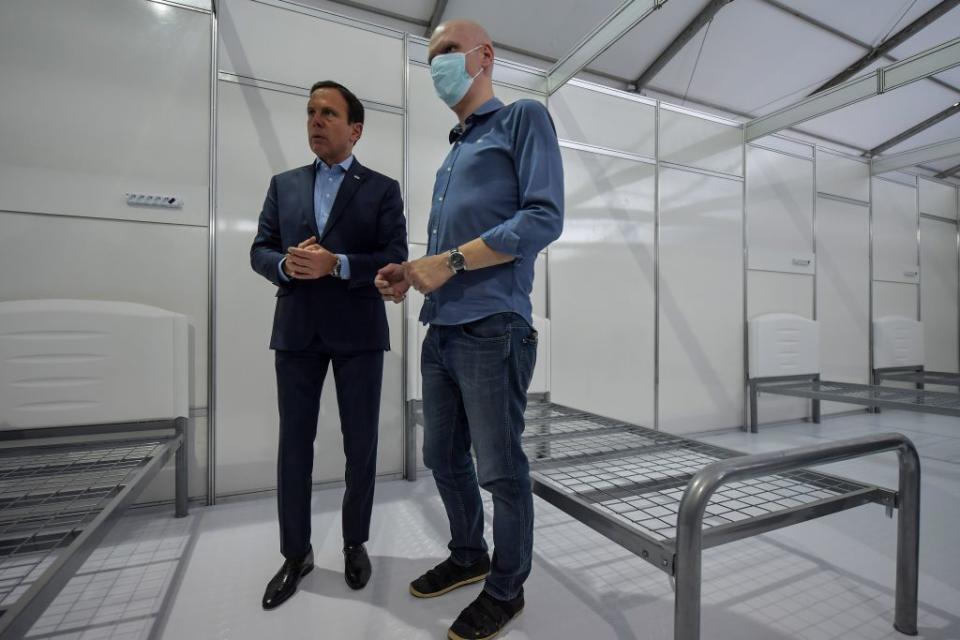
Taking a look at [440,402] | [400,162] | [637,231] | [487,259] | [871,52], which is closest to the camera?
[487,259]

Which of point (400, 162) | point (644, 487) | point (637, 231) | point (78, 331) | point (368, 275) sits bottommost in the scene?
point (644, 487)

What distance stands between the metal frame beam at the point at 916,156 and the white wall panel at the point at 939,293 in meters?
1.17

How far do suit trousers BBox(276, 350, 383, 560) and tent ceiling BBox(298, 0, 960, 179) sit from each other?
3234 millimetres

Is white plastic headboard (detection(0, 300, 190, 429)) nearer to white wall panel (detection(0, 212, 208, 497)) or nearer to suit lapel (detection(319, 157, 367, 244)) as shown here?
white wall panel (detection(0, 212, 208, 497))

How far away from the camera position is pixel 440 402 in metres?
1.53

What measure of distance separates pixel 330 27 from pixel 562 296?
7.78 ft

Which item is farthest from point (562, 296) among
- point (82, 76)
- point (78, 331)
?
point (82, 76)

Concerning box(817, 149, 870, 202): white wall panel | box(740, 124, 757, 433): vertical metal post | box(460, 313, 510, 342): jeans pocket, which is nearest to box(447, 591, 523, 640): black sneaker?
box(460, 313, 510, 342): jeans pocket

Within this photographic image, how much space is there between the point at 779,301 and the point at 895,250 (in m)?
2.22

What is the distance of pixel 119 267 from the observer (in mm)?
2436

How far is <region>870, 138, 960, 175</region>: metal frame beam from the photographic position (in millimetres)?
4836

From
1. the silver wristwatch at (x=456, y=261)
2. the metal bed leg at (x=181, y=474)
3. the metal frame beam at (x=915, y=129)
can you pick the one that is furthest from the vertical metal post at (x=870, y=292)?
the metal bed leg at (x=181, y=474)

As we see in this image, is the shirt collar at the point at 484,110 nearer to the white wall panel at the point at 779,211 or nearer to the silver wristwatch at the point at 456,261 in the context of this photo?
the silver wristwatch at the point at 456,261

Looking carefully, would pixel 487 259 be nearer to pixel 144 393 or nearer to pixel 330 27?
pixel 144 393
